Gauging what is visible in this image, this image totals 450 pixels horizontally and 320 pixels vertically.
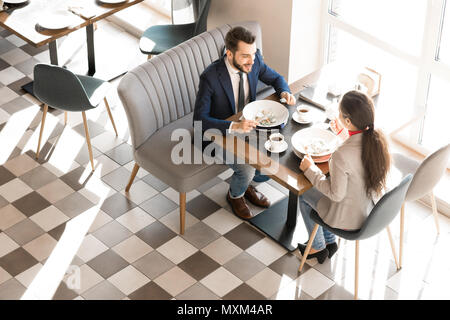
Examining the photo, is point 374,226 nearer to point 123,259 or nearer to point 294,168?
point 294,168

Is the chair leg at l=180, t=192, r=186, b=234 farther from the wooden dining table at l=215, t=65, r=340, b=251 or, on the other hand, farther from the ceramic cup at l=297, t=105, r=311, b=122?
the ceramic cup at l=297, t=105, r=311, b=122

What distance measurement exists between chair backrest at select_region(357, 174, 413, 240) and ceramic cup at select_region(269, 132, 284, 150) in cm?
66

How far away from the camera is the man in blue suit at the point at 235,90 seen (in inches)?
167

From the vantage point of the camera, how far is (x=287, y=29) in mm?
5203

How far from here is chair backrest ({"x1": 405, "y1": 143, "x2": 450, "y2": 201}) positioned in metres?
3.97

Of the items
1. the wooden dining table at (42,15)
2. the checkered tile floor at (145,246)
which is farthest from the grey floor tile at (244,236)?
the wooden dining table at (42,15)

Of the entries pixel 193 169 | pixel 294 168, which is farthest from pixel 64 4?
pixel 294 168

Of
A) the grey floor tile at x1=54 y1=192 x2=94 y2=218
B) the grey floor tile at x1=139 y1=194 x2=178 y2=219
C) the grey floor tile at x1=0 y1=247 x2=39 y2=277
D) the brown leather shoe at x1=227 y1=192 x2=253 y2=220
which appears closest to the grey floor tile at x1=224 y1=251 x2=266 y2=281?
the brown leather shoe at x1=227 y1=192 x2=253 y2=220

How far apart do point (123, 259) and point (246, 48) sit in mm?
1518

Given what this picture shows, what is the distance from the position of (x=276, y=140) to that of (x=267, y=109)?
0.32 metres

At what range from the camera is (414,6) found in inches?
185

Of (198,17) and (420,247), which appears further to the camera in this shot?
(198,17)

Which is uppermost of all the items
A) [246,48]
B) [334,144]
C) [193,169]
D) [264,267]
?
[246,48]

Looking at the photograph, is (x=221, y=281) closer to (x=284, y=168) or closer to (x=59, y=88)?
(x=284, y=168)
